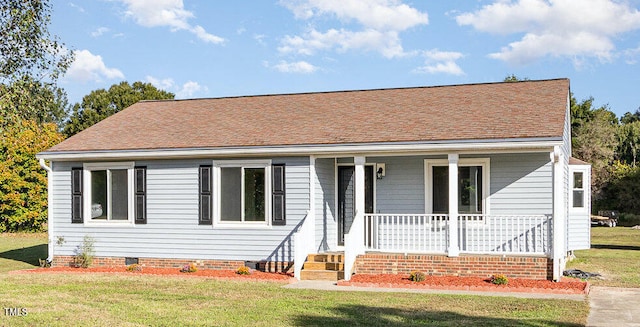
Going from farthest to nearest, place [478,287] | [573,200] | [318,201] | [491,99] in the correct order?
[573,200], [491,99], [318,201], [478,287]

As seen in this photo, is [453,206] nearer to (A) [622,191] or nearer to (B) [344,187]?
(B) [344,187]

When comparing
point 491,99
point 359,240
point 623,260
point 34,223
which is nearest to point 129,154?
point 359,240

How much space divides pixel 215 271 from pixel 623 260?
10564 mm

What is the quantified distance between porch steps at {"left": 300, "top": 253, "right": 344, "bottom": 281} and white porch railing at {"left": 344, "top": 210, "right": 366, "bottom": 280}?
42cm

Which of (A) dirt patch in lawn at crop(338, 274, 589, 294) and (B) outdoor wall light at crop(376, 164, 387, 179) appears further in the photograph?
(B) outdoor wall light at crop(376, 164, 387, 179)

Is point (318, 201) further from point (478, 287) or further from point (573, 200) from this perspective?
point (573, 200)

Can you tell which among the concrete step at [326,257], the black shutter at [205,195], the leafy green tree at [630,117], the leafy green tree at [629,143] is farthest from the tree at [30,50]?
the leafy green tree at [630,117]

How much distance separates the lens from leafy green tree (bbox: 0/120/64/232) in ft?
94.0

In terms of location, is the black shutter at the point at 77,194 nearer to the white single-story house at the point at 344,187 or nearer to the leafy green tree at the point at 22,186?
the white single-story house at the point at 344,187

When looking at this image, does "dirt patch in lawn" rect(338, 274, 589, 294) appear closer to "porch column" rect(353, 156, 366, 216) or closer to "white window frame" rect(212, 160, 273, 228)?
"porch column" rect(353, 156, 366, 216)

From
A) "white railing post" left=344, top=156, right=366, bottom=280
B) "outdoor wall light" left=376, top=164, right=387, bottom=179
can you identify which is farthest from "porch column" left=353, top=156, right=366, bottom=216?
"outdoor wall light" left=376, top=164, right=387, bottom=179

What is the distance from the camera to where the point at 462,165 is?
1500 centimetres

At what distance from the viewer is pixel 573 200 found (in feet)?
58.7

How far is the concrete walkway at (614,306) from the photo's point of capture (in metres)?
9.54
